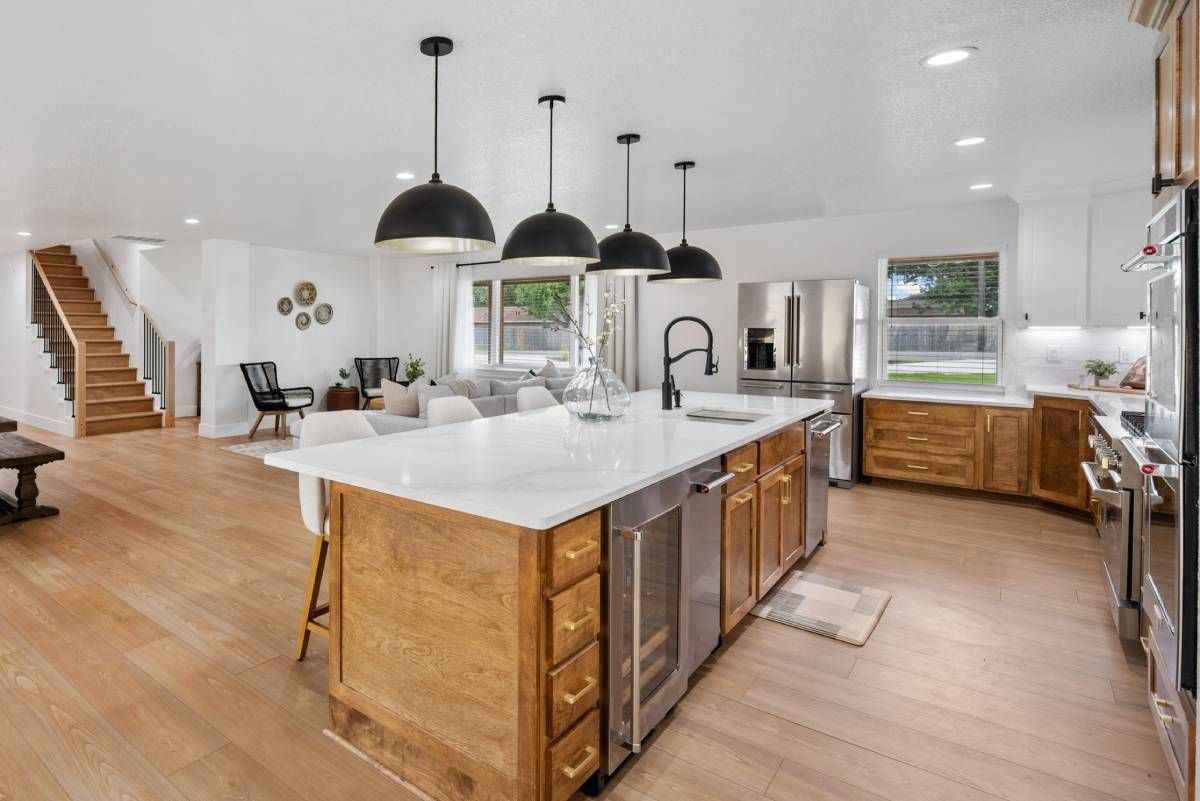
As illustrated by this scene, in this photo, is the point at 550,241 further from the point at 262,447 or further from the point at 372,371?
the point at 372,371

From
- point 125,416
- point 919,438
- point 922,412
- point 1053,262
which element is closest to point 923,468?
point 919,438

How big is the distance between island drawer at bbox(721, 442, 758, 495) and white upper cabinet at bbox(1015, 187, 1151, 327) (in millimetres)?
3545

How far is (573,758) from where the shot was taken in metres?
1.82

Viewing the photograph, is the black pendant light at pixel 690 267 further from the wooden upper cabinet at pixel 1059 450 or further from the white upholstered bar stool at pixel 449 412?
the wooden upper cabinet at pixel 1059 450

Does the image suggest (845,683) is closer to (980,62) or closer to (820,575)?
(820,575)

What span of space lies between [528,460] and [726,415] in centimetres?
144

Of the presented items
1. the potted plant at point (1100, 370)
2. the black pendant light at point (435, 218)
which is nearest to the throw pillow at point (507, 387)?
the black pendant light at point (435, 218)

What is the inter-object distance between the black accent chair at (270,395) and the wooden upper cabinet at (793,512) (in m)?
6.44

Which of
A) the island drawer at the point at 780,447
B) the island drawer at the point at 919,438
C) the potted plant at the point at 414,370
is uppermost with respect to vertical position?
the potted plant at the point at 414,370

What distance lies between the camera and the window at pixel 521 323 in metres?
8.70

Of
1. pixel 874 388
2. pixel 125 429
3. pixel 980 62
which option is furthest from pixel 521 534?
pixel 125 429

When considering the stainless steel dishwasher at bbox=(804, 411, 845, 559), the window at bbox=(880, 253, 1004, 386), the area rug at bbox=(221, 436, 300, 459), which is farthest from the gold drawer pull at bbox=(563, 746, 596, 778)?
the area rug at bbox=(221, 436, 300, 459)

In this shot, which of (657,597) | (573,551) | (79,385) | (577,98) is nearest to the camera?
(573,551)

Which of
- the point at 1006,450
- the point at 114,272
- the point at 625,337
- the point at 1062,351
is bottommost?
the point at 1006,450
